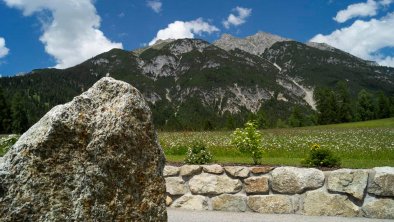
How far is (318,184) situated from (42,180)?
6859 mm

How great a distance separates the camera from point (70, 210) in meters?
4.23

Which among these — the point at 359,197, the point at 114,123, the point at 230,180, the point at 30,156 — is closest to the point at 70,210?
the point at 30,156

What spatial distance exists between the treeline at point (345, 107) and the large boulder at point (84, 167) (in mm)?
100396

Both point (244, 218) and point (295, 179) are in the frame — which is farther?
point (295, 179)

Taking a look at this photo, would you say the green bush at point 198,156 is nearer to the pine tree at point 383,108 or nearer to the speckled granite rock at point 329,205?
the speckled granite rock at point 329,205

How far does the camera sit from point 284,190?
9.55 metres

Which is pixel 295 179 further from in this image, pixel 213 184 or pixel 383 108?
pixel 383 108

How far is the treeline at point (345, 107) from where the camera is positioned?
100m

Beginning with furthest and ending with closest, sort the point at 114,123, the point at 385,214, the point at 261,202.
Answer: the point at 261,202 < the point at 385,214 < the point at 114,123

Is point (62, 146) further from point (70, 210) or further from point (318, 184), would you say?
point (318, 184)

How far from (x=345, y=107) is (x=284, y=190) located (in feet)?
330

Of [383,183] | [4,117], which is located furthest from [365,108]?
[383,183]

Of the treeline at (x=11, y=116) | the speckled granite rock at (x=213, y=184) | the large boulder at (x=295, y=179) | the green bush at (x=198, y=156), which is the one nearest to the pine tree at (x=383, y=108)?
the treeline at (x=11, y=116)

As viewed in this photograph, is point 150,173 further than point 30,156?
Yes
